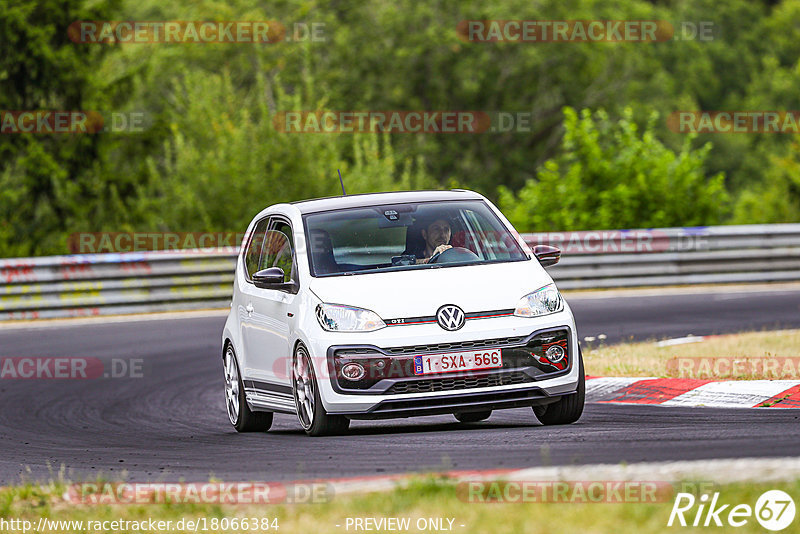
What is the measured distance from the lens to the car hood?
8.64 metres

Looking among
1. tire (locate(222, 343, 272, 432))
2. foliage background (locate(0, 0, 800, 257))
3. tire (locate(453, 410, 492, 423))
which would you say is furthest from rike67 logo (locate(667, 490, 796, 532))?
foliage background (locate(0, 0, 800, 257))

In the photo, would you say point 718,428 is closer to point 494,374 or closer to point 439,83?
point 494,374

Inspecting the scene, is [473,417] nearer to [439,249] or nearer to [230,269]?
[439,249]

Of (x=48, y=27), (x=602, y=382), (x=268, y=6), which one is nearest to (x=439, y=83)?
(x=268, y=6)

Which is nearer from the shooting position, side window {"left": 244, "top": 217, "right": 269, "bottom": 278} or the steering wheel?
the steering wheel

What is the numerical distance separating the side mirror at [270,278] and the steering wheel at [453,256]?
1.00m

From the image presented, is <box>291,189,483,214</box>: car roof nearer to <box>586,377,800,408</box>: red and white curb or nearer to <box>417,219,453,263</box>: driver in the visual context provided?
<box>417,219,453,263</box>: driver

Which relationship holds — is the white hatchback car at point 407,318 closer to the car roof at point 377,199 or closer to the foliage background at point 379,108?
the car roof at point 377,199

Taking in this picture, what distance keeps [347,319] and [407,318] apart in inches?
15.4

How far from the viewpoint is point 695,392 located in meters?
10.1

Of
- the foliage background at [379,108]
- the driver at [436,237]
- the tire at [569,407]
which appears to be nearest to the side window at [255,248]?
the driver at [436,237]

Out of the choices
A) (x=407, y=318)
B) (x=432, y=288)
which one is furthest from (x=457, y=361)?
(x=432, y=288)

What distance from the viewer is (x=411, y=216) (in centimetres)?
984

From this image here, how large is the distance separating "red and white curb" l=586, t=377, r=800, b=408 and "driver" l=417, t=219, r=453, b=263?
195 cm
